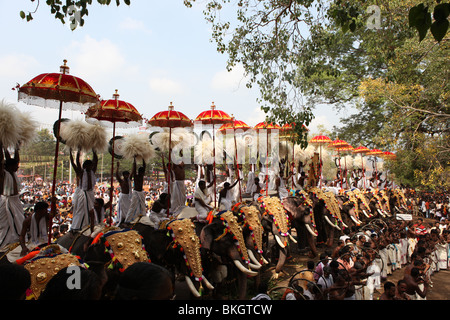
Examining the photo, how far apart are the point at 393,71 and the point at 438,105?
14.1 ft

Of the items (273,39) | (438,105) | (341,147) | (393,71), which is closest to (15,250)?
(273,39)

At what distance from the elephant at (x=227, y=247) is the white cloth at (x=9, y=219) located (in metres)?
2.97

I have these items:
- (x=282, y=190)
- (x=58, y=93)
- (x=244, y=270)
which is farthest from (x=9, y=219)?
(x=282, y=190)

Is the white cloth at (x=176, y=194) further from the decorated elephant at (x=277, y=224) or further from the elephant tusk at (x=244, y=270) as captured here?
the elephant tusk at (x=244, y=270)

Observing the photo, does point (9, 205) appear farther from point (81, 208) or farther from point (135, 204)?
point (135, 204)

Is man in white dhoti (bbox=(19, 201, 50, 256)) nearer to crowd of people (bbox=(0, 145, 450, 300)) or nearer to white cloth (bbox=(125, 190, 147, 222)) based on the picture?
crowd of people (bbox=(0, 145, 450, 300))

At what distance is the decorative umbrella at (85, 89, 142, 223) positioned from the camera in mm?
6557

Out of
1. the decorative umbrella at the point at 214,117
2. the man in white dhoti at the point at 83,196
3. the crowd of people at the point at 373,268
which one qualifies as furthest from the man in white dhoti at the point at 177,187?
the crowd of people at the point at 373,268

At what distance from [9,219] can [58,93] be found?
6.91ft

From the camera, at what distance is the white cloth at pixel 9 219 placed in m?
4.85

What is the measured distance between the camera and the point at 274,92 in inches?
299

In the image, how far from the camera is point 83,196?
6188mm

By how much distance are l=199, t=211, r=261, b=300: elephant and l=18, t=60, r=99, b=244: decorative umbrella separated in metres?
2.62
